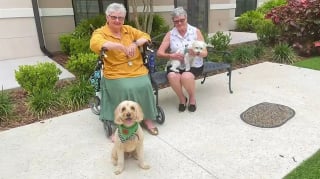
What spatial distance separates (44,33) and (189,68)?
14.1 ft

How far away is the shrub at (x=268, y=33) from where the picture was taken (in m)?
7.21

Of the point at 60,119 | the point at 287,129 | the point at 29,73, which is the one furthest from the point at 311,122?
the point at 29,73

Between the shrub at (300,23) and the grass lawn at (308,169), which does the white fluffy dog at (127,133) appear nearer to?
the grass lawn at (308,169)

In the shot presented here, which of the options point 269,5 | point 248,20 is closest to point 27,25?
Answer: point 248,20

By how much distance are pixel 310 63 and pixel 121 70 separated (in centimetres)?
442

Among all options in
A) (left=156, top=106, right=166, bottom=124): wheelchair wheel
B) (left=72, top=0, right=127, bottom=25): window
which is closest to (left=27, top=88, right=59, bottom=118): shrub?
(left=156, top=106, right=166, bottom=124): wheelchair wheel

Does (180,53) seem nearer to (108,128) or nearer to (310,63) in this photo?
(108,128)

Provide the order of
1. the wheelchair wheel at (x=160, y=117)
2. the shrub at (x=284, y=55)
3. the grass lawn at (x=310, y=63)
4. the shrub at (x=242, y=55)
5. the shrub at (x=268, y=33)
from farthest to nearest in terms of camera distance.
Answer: the shrub at (x=268, y=33), the shrub at (x=284, y=55), the shrub at (x=242, y=55), the grass lawn at (x=310, y=63), the wheelchair wheel at (x=160, y=117)

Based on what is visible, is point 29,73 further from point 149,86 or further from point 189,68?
point 189,68

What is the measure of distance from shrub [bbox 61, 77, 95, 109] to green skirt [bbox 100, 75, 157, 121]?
0.94 metres

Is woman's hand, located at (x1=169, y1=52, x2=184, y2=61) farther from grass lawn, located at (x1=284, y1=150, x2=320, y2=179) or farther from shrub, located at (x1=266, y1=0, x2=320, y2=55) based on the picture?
shrub, located at (x1=266, y1=0, x2=320, y2=55)

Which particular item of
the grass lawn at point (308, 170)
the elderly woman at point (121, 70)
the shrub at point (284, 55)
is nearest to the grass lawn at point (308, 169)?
the grass lawn at point (308, 170)

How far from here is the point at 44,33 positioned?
6746 mm

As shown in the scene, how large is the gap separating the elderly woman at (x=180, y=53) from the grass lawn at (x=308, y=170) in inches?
58.9
